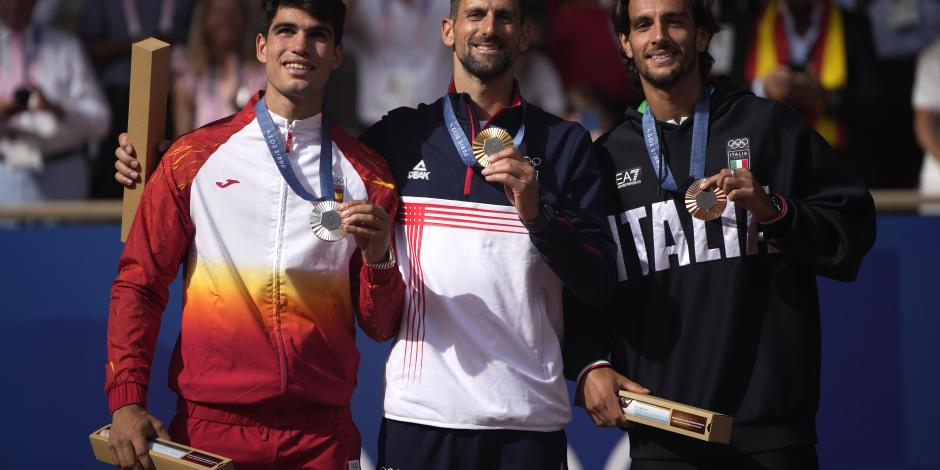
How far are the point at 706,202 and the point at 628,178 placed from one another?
48cm

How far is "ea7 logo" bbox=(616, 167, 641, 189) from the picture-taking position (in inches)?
174

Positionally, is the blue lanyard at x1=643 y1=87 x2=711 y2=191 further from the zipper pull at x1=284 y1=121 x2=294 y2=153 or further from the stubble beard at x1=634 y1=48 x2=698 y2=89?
the zipper pull at x1=284 y1=121 x2=294 y2=153

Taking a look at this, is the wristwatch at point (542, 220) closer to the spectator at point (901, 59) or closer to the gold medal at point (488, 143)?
the gold medal at point (488, 143)

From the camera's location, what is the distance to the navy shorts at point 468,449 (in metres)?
4.17

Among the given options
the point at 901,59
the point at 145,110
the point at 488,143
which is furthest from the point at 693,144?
the point at 901,59

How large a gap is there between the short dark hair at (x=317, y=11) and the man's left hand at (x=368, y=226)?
0.74 meters

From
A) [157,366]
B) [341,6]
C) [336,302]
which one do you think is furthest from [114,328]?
[157,366]

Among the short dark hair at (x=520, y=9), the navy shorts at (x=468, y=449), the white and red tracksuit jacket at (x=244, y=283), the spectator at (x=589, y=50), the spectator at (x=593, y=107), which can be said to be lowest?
the navy shorts at (x=468, y=449)

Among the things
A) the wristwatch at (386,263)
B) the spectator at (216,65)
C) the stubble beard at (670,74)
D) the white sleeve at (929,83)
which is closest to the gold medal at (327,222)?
the wristwatch at (386,263)

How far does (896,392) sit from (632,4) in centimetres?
277

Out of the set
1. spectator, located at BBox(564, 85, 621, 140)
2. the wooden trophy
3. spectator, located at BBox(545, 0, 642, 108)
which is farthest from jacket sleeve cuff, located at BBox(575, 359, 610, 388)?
spectator, located at BBox(545, 0, 642, 108)

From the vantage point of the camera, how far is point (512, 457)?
4188mm

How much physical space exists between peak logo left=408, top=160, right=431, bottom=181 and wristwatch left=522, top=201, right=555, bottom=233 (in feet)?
1.57

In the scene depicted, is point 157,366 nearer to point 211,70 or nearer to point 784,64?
point 211,70
